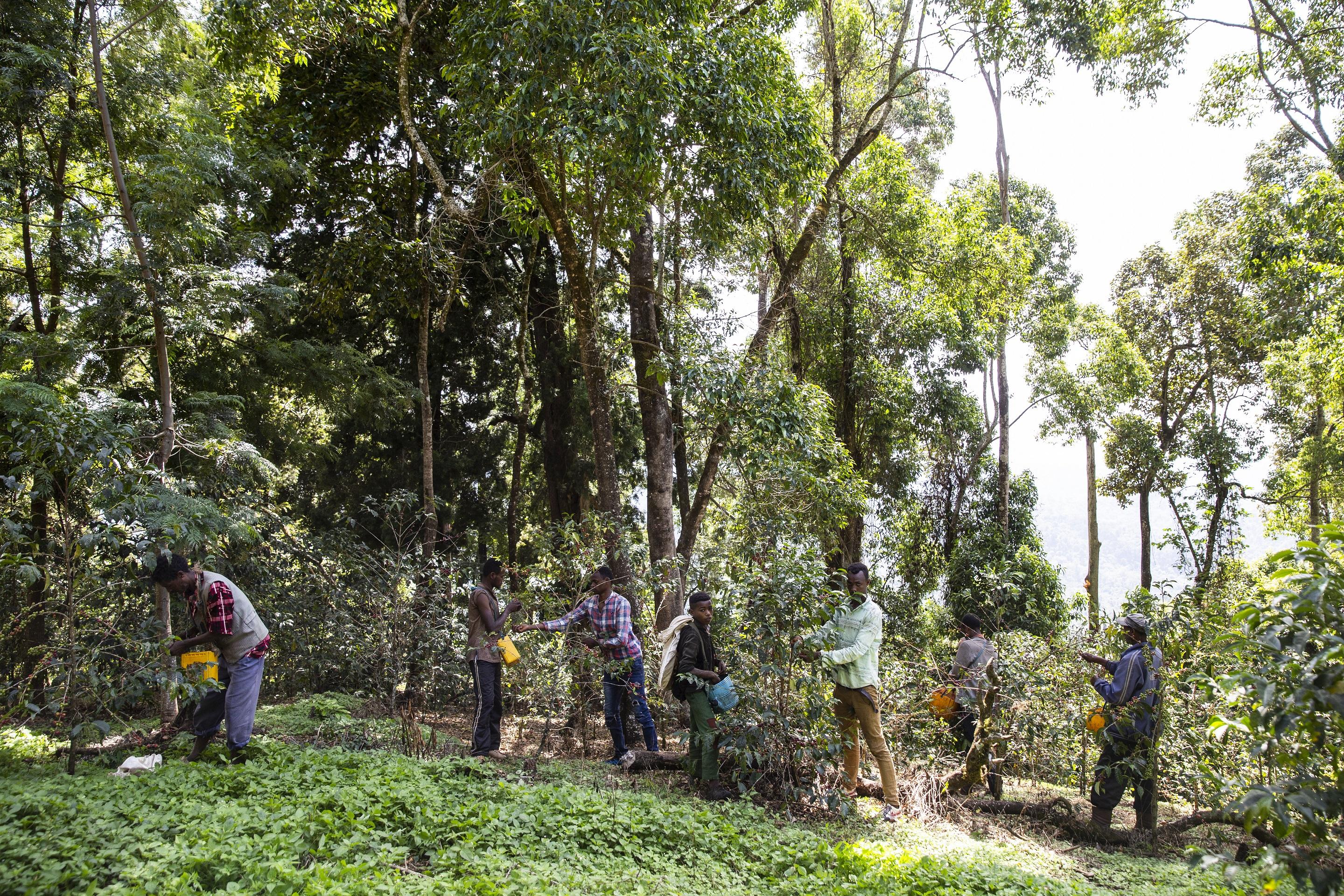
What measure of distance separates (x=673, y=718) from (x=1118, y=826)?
4345 millimetres

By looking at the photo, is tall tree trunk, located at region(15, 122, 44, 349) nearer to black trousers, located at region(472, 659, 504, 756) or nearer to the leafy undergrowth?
black trousers, located at region(472, 659, 504, 756)

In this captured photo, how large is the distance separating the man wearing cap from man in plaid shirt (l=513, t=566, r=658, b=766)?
3645 mm

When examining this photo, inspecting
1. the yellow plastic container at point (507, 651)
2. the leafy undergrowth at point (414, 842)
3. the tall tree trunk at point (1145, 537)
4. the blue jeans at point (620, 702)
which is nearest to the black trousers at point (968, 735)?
the leafy undergrowth at point (414, 842)

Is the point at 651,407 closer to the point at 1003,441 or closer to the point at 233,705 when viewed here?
the point at 233,705

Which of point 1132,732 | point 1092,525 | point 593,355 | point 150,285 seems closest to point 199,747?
point 150,285

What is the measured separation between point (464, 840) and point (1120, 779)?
15.9 feet

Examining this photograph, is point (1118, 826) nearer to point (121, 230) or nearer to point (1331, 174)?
point (1331, 174)

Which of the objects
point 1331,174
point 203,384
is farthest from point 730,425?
point 1331,174

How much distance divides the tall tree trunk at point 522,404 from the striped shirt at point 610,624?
22.5ft

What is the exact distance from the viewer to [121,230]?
27.5ft

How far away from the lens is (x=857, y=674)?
6348 millimetres

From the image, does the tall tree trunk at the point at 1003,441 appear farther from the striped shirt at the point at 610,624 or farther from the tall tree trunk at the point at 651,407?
the striped shirt at the point at 610,624

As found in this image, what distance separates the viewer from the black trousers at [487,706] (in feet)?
22.9

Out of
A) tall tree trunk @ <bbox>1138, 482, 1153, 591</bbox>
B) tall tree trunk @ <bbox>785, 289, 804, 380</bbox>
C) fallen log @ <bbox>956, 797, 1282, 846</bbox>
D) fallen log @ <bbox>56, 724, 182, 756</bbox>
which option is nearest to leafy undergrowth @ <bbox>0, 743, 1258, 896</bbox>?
fallen log @ <bbox>56, 724, 182, 756</bbox>
